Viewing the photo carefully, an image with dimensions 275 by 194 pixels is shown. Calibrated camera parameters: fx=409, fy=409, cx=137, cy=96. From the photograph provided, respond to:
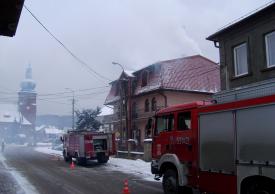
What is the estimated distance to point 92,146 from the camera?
27797mm

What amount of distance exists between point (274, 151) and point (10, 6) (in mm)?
5612

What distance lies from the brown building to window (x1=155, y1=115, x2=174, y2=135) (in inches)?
1002

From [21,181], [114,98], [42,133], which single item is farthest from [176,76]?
[42,133]

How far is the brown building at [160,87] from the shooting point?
39750 mm

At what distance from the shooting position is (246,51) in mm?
20828

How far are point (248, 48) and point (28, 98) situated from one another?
366 feet

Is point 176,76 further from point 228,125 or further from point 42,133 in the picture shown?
point 42,133

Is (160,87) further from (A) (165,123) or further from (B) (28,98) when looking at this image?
(B) (28,98)

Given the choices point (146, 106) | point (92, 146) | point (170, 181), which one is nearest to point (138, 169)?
point (92, 146)

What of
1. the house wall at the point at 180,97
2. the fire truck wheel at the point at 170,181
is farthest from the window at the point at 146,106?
the fire truck wheel at the point at 170,181

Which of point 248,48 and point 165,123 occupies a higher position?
point 248,48

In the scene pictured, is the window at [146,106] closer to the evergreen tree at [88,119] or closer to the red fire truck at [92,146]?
the evergreen tree at [88,119]

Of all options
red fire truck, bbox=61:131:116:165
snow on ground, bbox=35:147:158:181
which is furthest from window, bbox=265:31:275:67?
red fire truck, bbox=61:131:116:165

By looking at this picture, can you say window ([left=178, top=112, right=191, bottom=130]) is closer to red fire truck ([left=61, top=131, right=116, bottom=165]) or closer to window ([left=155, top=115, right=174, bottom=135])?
window ([left=155, top=115, right=174, bottom=135])
